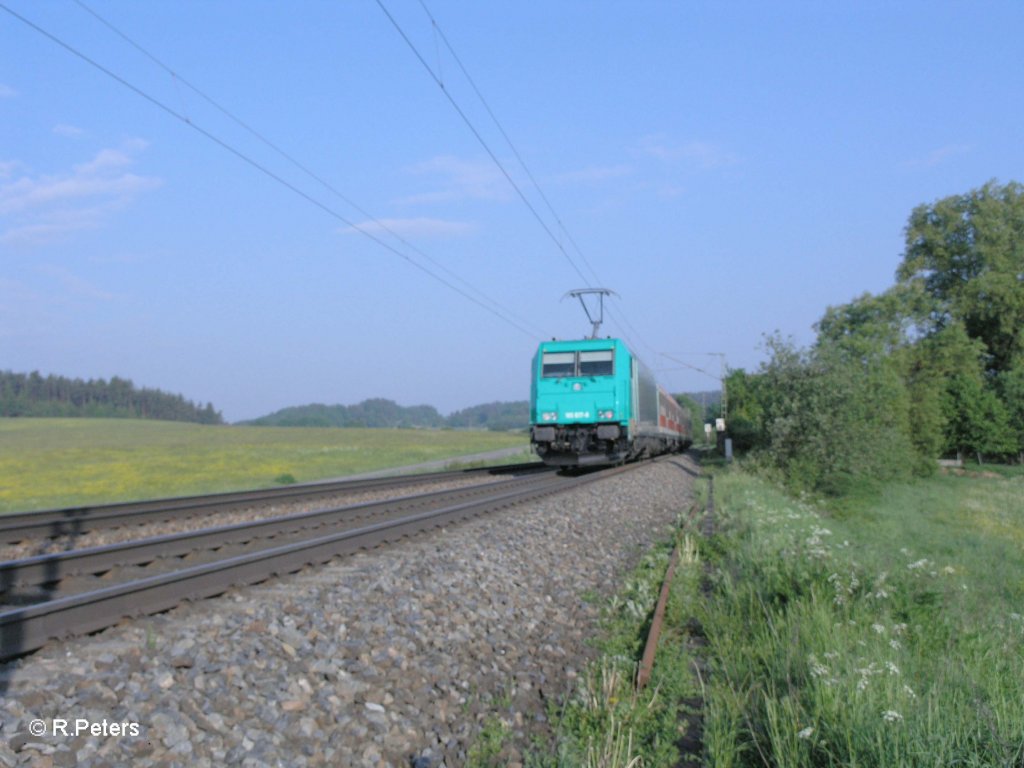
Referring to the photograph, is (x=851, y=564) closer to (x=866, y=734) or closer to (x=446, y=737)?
(x=866, y=734)

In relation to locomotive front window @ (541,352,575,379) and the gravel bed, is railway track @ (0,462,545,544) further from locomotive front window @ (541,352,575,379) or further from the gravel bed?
locomotive front window @ (541,352,575,379)

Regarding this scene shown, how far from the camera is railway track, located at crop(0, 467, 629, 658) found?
17.4ft

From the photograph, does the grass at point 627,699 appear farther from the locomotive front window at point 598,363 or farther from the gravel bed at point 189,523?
the locomotive front window at point 598,363

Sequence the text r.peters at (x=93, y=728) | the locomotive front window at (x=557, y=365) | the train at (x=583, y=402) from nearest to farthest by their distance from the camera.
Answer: the text r.peters at (x=93, y=728)
the train at (x=583, y=402)
the locomotive front window at (x=557, y=365)

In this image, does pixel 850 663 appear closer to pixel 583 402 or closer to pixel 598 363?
pixel 583 402

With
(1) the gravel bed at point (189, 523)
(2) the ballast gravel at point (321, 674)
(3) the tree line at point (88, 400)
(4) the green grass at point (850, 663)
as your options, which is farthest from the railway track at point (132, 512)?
(3) the tree line at point (88, 400)

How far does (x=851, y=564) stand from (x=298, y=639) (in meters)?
5.48

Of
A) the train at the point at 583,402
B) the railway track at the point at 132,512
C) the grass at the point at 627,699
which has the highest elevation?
the train at the point at 583,402

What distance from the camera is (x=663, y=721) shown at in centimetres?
514

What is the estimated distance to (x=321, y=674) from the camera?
5113 millimetres

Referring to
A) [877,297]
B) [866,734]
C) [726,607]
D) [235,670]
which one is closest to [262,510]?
[726,607]

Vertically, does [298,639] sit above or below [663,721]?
above

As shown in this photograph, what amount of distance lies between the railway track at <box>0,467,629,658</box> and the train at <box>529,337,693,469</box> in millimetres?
10489

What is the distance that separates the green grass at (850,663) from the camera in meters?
4.01
